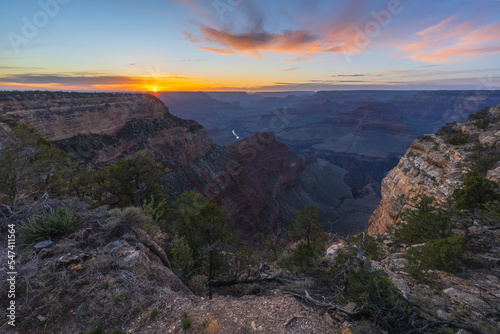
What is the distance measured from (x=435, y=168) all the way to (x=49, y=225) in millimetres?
27263

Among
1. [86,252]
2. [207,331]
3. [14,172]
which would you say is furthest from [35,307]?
[14,172]

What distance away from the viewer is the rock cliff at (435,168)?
15.8 meters

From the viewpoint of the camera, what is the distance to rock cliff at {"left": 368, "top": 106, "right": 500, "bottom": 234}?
15789 millimetres

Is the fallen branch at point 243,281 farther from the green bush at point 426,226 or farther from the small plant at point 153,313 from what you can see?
the green bush at point 426,226

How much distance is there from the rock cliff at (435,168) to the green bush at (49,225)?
21.5m

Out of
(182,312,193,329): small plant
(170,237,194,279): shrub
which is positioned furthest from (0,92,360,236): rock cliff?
(182,312,193,329): small plant

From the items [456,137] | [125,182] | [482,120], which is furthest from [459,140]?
[125,182]

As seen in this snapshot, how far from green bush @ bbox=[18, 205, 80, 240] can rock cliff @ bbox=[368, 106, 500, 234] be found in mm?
21538

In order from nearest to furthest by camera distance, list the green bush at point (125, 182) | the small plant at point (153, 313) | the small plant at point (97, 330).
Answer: the small plant at point (97, 330), the small plant at point (153, 313), the green bush at point (125, 182)

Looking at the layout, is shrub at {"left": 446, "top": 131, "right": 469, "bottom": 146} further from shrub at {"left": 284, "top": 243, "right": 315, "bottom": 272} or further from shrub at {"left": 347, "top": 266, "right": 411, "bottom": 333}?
shrub at {"left": 347, "top": 266, "right": 411, "bottom": 333}

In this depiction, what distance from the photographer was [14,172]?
378 inches

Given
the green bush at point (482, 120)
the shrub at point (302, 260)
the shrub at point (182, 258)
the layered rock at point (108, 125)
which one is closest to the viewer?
the shrub at point (182, 258)

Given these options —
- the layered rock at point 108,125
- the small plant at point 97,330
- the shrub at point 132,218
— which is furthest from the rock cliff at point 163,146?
the small plant at point 97,330

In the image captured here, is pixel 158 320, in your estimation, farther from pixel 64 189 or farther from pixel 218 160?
pixel 218 160
